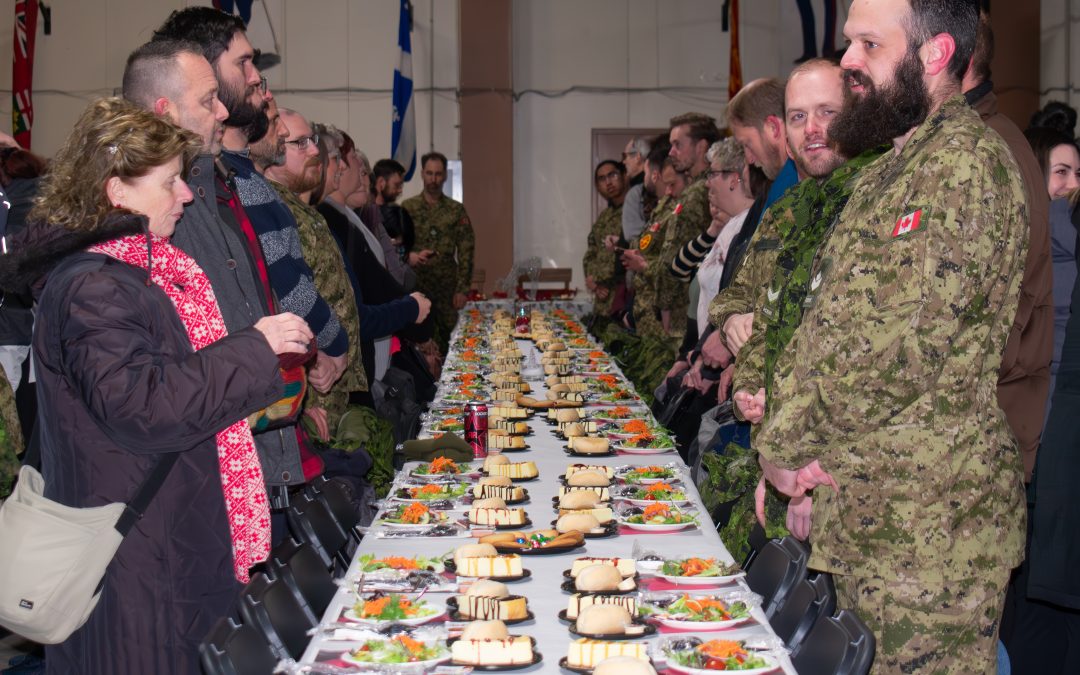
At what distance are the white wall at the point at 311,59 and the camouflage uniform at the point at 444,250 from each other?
7.90 ft

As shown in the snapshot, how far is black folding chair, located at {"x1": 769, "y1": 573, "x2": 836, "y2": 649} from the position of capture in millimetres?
2051

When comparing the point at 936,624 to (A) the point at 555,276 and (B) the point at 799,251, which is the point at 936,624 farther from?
(A) the point at 555,276

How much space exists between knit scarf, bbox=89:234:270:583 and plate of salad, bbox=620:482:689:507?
2.93ft

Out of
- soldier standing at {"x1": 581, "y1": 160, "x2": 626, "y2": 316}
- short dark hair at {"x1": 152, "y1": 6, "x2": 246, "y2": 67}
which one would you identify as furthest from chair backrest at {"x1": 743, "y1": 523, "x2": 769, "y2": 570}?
soldier standing at {"x1": 581, "y1": 160, "x2": 626, "y2": 316}

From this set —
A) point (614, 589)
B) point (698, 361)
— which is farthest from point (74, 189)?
point (698, 361)

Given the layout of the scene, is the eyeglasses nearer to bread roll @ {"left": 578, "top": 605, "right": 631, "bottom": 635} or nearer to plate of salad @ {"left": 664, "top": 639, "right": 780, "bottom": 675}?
bread roll @ {"left": 578, "top": 605, "right": 631, "bottom": 635}

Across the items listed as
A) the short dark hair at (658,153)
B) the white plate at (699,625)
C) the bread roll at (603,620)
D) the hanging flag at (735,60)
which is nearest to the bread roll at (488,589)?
the bread roll at (603,620)

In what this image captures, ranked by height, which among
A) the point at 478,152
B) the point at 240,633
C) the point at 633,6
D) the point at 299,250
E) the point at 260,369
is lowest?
the point at 240,633

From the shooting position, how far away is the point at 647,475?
2.97 meters

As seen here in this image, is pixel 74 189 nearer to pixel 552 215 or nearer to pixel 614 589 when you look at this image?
pixel 614 589

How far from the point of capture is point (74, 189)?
6.75 feet

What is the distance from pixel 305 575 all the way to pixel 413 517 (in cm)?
32

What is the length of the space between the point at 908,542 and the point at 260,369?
3.91ft

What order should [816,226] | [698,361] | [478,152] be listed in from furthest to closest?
[478,152], [698,361], [816,226]
